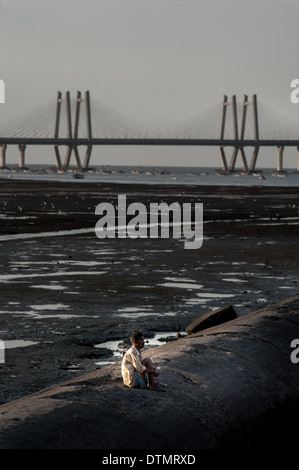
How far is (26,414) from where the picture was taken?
5.35 meters

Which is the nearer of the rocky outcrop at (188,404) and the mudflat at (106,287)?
the rocky outcrop at (188,404)

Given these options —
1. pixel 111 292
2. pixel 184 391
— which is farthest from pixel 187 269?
pixel 184 391

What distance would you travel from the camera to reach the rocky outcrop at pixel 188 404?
5176mm

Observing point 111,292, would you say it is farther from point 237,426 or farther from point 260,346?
point 237,426

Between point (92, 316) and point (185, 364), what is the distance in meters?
8.15

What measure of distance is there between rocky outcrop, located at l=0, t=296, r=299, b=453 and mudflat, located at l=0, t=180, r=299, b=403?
318 cm

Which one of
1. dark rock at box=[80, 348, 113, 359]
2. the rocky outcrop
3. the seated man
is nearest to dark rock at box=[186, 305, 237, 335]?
dark rock at box=[80, 348, 113, 359]

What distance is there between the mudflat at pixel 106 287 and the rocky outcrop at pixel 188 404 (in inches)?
125

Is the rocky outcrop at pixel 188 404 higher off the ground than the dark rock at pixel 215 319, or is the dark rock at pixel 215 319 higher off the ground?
the rocky outcrop at pixel 188 404

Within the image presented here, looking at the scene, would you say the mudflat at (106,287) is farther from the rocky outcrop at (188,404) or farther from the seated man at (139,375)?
the seated man at (139,375)

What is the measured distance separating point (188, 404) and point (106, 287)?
12.7 metres

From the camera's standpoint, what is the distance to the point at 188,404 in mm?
6012

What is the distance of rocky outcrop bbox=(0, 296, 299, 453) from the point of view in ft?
17.0

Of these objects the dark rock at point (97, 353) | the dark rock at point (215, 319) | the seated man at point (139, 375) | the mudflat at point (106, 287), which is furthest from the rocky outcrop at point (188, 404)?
the dark rock at point (97, 353)
